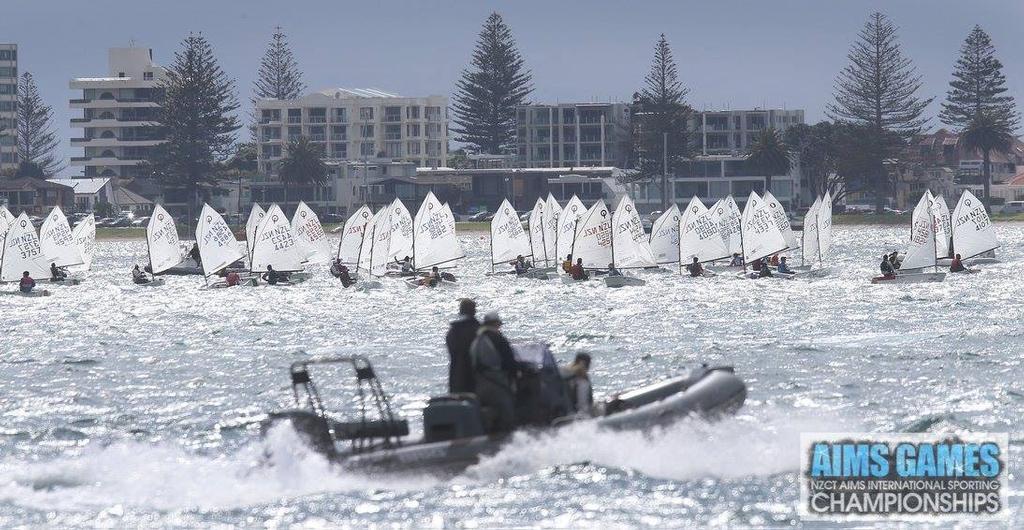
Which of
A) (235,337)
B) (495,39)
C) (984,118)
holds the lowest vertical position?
(235,337)

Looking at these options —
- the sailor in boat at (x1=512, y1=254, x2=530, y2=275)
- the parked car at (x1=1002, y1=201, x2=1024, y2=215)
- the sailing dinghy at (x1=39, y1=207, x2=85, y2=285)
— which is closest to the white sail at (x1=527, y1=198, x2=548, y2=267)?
the sailor in boat at (x1=512, y1=254, x2=530, y2=275)

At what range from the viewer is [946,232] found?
208 feet

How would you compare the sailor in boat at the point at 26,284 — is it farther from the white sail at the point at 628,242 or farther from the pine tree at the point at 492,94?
the pine tree at the point at 492,94

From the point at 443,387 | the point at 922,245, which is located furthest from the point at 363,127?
the point at 443,387

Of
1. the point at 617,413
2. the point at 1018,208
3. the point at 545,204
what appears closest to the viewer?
the point at 617,413

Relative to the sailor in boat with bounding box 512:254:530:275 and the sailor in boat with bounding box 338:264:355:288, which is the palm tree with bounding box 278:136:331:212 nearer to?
the sailor in boat with bounding box 512:254:530:275

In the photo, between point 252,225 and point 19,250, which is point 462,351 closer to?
point 252,225

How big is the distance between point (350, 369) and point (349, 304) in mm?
22082

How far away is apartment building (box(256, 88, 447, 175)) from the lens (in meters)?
180

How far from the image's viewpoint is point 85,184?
172m

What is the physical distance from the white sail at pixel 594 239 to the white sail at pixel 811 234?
9868 millimetres

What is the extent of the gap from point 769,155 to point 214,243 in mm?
92051

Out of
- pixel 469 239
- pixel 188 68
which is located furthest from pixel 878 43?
pixel 188 68

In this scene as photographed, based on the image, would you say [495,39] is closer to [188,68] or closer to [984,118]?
[188,68]
